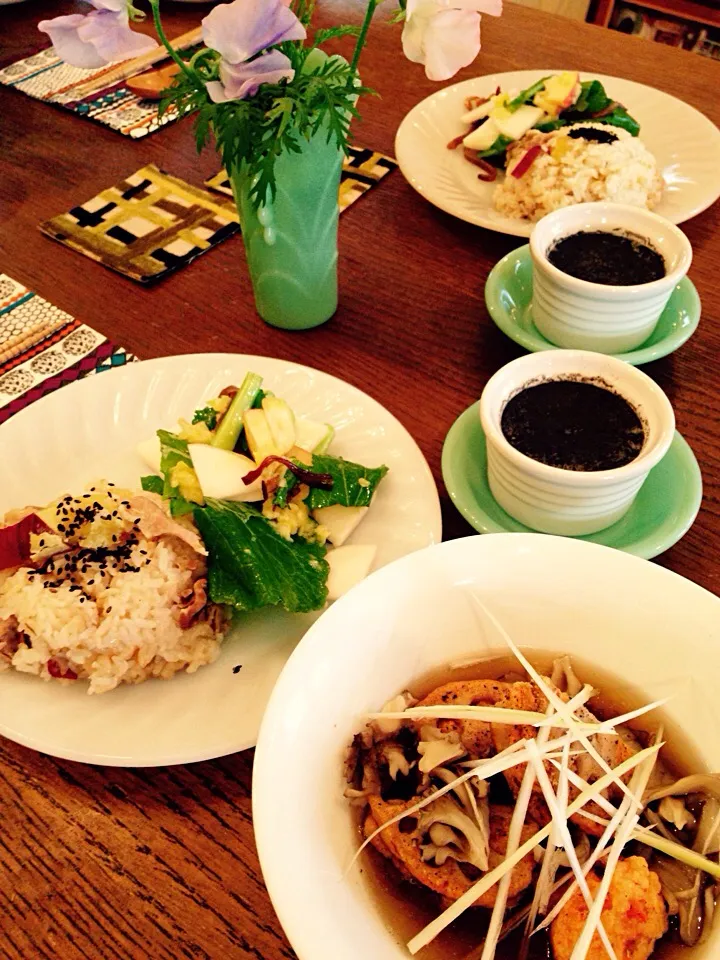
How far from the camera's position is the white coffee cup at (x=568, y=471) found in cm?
115

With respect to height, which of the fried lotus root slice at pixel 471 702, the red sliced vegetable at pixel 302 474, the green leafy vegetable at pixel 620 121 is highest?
the green leafy vegetable at pixel 620 121

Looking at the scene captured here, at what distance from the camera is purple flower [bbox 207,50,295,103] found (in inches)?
45.1

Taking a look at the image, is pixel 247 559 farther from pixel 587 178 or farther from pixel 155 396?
pixel 587 178

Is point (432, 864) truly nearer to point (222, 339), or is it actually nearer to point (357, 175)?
point (222, 339)

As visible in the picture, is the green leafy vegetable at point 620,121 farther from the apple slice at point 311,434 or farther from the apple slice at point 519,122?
the apple slice at point 311,434

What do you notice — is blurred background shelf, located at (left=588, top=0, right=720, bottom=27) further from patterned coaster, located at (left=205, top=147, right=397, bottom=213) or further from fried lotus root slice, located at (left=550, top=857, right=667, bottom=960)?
fried lotus root slice, located at (left=550, top=857, right=667, bottom=960)

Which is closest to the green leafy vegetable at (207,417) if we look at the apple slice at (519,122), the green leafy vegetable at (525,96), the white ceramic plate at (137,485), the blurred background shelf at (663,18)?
the white ceramic plate at (137,485)

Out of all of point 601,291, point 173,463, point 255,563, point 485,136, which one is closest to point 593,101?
point 485,136

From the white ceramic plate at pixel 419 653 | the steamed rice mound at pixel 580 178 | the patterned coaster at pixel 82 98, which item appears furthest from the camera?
the patterned coaster at pixel 82 98

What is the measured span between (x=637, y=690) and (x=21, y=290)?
1.72 m

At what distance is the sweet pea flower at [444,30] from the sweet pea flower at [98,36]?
430mm

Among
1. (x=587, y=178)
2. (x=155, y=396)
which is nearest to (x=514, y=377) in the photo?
(x=155, y=396)

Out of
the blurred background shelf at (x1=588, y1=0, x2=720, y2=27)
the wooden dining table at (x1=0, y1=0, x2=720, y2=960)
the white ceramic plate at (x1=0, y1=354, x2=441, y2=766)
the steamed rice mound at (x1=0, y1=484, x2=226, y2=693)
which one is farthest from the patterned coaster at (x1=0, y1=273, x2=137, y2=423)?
the blurred background shelf at (x1=588, y1=0, x2=720, y2=27)

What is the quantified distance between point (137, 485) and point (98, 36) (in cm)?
77
